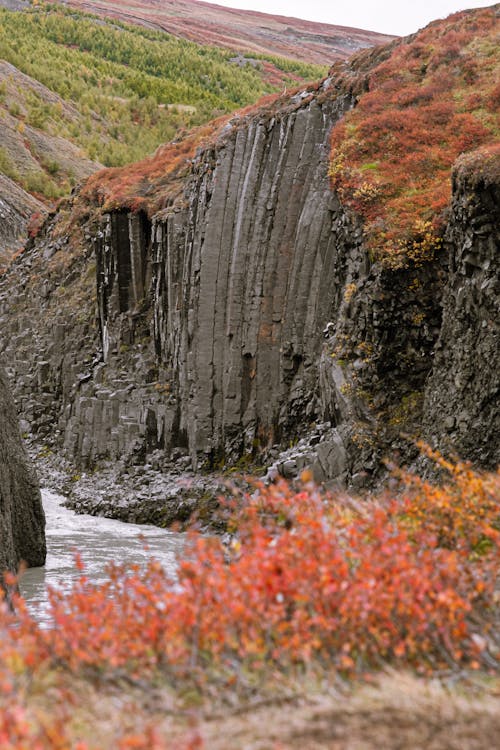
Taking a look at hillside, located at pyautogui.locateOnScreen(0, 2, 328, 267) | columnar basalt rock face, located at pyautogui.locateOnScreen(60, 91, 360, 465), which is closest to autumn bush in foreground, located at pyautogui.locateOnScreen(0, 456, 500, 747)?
columnar basalt rock face, located at pyautogui.locateOnScreen(60, 91, 360, 465)

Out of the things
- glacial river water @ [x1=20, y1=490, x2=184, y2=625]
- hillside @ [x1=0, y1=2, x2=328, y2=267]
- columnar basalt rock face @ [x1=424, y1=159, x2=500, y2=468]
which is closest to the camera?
columnar basalt rock face @ [x1=424, y1=159, x2=500, y2=468]

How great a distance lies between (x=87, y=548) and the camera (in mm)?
22219

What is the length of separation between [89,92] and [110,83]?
498 centimetres

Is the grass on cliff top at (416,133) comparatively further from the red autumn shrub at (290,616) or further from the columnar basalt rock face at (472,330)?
the red autumn shrub at (290,616)

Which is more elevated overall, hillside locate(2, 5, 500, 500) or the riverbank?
hillside locate(2, 5, 500, 500)

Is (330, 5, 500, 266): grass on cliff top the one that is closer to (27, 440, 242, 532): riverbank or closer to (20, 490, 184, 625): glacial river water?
(27, 440, 242, 532): riverbank

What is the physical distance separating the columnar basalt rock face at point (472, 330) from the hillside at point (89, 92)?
146 feet

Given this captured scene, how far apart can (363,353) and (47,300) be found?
2672 centimetres

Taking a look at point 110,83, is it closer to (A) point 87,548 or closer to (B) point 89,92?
(B) point 89,92

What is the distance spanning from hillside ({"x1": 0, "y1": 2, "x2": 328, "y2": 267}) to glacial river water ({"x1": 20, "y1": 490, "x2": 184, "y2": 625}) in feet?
113

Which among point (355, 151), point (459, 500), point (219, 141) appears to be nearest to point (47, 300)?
point (219, 141)

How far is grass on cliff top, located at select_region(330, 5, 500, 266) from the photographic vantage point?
2169 cm

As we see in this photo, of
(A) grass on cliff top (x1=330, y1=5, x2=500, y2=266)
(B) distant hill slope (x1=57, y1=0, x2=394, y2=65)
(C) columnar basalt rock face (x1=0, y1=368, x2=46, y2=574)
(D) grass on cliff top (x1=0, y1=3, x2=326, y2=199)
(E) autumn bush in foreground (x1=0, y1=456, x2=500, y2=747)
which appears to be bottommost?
(C) columnar basalt rock face (x1=0, y1=368, x2=46, y2=574)

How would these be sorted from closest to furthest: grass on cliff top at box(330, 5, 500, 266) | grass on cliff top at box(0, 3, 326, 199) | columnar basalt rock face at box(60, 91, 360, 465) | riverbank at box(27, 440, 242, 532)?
grass on cliff top at box(330, 5, 500, 266), riverbank at box(27, 440, 242, 532), columnar basalt rock face at box(60, 91, 360, 465), grass on cliff top at box(0, 3, 326, 199)
